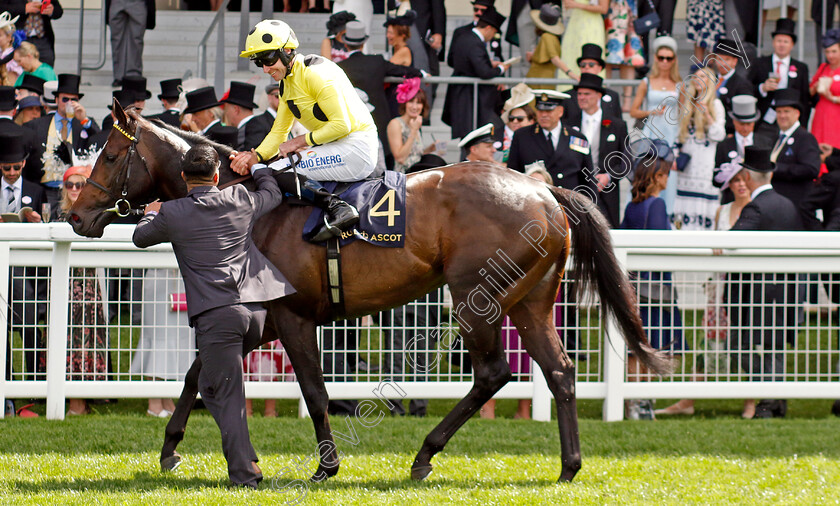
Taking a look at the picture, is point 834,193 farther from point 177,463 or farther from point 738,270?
point 177,463

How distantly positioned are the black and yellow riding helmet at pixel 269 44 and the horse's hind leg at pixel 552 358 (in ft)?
5.36

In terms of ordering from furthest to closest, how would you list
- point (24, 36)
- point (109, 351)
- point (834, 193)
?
point (24, 36) < point (834, 193) < point (109, 351)

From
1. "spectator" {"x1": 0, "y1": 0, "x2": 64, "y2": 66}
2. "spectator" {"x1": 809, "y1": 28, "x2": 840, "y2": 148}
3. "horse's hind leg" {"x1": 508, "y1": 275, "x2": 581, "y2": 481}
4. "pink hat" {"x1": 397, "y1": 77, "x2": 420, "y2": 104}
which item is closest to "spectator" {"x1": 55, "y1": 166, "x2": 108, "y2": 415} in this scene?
"horse's hind leg" {"x1": 508, "y1": 275, "x2": 581, "y2": 481}

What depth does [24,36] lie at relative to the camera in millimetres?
11328

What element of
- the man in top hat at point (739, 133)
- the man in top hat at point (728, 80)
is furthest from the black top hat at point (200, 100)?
the man in top hat at point (728, 80)

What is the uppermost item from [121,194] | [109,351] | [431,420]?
[121,194]

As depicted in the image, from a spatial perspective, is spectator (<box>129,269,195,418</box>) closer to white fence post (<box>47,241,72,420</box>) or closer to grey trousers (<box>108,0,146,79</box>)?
white fence post (<box>47,241,72,420</box>)

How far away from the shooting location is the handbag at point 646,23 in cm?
1121

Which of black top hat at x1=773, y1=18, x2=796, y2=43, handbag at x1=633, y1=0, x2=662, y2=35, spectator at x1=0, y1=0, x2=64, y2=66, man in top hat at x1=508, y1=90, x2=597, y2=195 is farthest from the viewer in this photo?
spectator at x1=0, y1=0, x2=64, y2=66

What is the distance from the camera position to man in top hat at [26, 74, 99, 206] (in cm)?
853

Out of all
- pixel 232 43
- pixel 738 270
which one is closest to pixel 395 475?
pixel 738 270

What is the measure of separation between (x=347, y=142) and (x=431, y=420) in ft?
7.18

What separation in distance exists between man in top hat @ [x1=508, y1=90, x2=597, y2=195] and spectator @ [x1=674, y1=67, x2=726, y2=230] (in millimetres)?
1110

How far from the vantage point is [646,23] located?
11.3 meters
